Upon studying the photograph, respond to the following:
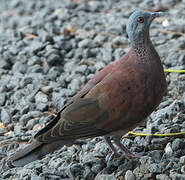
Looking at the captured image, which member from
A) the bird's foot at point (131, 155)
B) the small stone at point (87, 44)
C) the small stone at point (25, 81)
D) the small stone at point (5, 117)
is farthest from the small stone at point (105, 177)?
the small stone at point (87, 44)

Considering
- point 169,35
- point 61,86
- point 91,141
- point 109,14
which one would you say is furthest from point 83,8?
point 91,141

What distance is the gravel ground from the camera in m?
3.63

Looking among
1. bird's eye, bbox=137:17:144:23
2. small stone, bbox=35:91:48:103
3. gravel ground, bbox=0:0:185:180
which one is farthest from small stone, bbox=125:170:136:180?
small stone, bbox=35:91:48:103

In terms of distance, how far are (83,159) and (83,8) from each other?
3.67 meters

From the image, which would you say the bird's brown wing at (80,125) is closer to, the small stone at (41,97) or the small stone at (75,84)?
the small stone at (41,97)

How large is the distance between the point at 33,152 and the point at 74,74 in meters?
1.78

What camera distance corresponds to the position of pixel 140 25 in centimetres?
363

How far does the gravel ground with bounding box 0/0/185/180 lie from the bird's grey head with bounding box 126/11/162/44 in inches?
31.0

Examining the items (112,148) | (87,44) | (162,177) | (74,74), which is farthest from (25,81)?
(162,177)

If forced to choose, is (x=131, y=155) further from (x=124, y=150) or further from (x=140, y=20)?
(x=140, y=20)

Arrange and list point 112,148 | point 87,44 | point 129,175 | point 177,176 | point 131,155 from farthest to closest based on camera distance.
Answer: point 87,44, point 112,148, point 131,155, point 129,175, point 177,176

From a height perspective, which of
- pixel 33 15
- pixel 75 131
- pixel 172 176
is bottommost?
pixel 172 176

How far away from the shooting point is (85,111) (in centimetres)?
346

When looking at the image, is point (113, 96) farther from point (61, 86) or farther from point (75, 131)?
point (61, 86)
